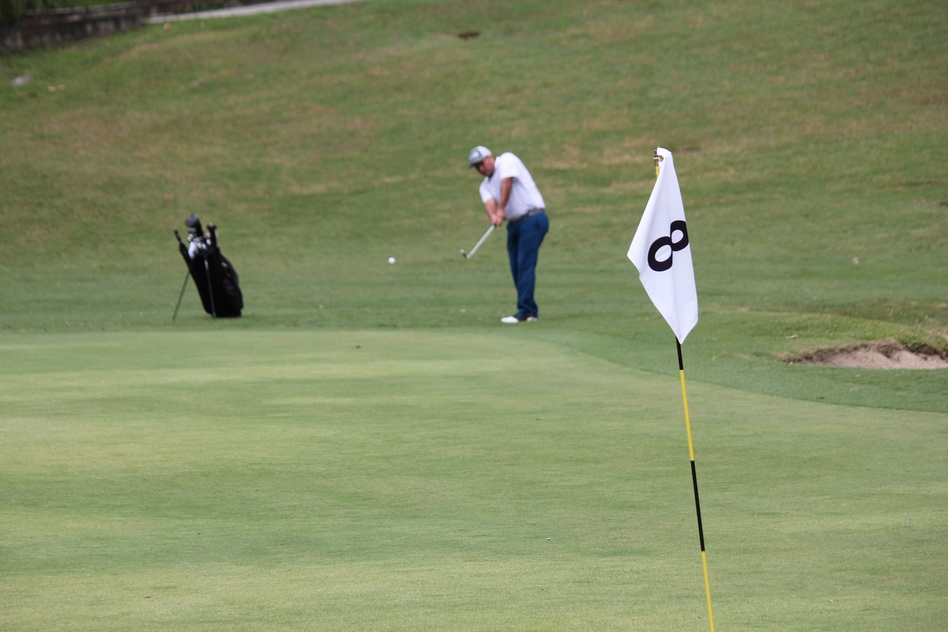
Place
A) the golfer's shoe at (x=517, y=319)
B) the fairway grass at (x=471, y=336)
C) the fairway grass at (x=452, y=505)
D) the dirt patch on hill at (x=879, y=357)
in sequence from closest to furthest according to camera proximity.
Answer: the fairway grass at (x=452, y=505)
the fairway grass at (x=471, y=336)
the dirt patch on hill at (x=879, y=357)
the golfer's shoe at (x=517, y=319)

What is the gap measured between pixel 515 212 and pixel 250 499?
8404 mm

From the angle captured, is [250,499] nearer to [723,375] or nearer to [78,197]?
[723,375]

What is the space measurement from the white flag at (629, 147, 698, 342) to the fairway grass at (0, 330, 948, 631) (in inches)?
42.3

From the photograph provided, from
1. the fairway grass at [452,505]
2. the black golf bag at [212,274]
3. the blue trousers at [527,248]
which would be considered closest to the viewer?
the fairway grass at [452,505]

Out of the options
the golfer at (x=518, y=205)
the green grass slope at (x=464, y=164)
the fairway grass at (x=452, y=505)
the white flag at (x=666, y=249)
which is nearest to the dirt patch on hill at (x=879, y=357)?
the green grass slope at (x=464, y=164)

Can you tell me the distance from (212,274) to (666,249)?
11142 millimetres

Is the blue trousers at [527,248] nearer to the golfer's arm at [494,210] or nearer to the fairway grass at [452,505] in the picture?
the golfer's arm at [494,210]

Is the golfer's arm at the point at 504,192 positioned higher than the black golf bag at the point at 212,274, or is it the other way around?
the golfer's arm at the point at 504,192

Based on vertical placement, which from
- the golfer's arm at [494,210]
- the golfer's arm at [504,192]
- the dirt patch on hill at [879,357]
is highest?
the golfer's arm at [504,192]

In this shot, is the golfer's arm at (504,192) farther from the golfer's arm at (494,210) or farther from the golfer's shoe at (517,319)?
the golfer's shoe at (517,319)

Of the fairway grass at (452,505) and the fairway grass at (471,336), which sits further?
the fairway grass at (471,336)

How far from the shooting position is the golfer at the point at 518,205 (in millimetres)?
13602

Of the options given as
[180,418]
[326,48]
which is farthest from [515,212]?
[326,48]

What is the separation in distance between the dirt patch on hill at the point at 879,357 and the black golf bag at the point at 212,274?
276 inches
